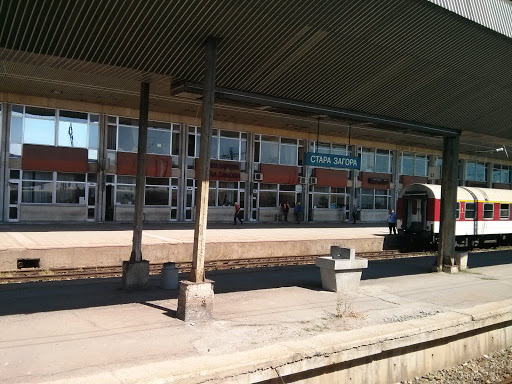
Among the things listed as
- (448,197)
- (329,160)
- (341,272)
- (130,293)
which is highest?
(329,160)

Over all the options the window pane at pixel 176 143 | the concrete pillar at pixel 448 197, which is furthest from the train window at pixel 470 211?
the window pane at pixel 176 143

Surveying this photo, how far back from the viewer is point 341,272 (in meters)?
9.82

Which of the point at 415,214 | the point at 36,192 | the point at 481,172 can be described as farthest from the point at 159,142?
the point at 481,172

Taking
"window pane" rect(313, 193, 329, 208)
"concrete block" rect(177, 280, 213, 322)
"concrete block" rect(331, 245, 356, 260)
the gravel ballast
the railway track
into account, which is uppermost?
"window pane" rect(313, 193, 329, 208)

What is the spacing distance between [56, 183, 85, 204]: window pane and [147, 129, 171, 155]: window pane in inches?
178

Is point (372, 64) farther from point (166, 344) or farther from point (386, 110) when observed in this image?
point (166, 344)

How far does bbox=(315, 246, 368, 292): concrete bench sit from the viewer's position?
9734 mm

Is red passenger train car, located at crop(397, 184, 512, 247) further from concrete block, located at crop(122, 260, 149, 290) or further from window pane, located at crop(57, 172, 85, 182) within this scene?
window pane, located at crop(57, 172, 85, 182)

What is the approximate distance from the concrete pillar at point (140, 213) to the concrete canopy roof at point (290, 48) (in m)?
0.56

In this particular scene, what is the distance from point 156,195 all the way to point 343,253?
746 inches

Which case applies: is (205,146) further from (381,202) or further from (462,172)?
(462,172)

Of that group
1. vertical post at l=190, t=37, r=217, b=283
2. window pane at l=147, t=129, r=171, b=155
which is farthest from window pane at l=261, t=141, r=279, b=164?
vertical post at l=190, t=37, r=217, b=283

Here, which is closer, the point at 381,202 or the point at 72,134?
the point at 72,134

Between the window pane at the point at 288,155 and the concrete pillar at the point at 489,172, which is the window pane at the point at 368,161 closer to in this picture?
the window pane at the point at 288,155
